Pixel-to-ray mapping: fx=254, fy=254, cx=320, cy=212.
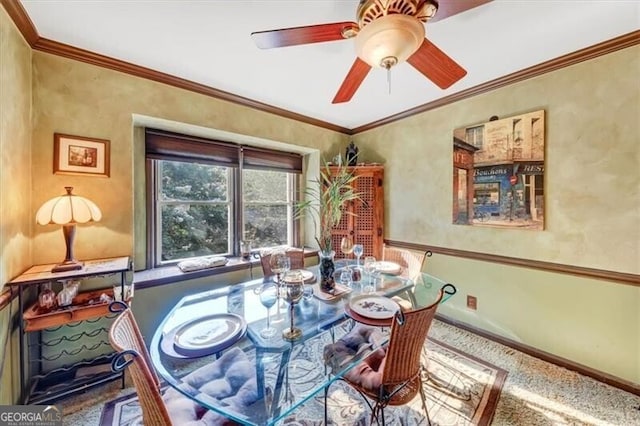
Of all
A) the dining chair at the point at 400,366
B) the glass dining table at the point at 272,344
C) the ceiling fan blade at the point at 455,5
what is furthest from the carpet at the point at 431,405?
the ceiling fan blade at the point at 455,5

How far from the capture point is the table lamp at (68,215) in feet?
5.50

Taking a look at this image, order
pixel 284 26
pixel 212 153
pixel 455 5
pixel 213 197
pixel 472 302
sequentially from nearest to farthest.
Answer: pixel 455 5 < pixel 284 26 < pixel 472 302 < pixel 212 153 < pixel 213 197

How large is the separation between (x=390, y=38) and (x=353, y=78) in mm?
565

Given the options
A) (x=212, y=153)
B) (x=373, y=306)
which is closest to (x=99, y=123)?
(x=212, y=153)

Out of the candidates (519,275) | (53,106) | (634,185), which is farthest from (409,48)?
(53,106)

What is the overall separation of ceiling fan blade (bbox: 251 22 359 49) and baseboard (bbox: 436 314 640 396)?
2.91m

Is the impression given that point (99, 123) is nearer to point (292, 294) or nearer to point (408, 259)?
point (292, 294)

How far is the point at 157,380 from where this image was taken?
117 centimetres

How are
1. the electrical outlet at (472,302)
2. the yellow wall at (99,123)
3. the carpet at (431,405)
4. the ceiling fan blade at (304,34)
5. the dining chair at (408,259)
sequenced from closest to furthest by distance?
the ceiling fan blade at (304,34)
the carpet at (431,405)
the yellow wall at (99,123)
the dining chair at (408,259)
the electrical outlet at (472,302)

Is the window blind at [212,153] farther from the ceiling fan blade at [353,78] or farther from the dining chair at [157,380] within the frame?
the dining chair at [157,380]

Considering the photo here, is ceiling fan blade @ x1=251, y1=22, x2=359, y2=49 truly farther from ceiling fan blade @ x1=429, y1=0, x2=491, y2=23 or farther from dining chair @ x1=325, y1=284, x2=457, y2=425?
dining chair @ x1=325, y1=284, x2=457, y2=425

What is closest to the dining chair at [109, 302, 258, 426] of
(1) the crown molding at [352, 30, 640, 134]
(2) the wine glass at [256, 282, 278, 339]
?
(2) the wine glass at [256, 282, 278, 339]

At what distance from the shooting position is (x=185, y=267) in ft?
8.32

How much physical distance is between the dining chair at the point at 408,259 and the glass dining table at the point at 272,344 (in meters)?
Result: 0.25
